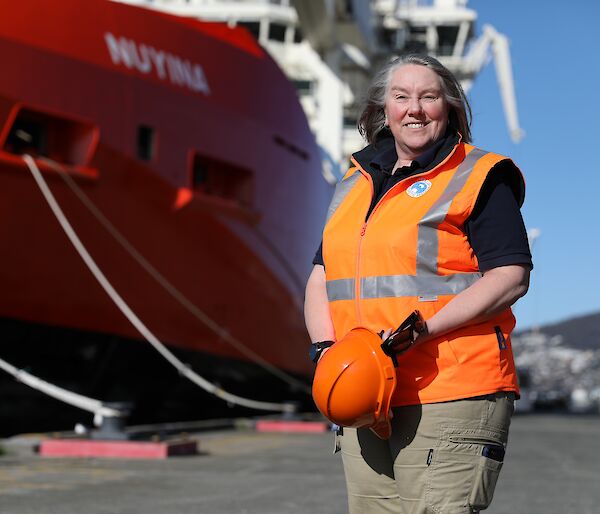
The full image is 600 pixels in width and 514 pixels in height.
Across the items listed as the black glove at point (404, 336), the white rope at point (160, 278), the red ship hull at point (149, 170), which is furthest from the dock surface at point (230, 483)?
the black glove at point (404, 336)

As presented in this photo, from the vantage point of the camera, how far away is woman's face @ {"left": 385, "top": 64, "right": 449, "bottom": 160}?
2.22 meters

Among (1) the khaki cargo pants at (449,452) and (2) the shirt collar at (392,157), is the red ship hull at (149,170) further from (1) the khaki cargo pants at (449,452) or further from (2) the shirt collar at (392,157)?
(1) the khaki cargo pants at (449,452)

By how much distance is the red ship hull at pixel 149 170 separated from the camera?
898 cm

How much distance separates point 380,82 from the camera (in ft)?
7.75

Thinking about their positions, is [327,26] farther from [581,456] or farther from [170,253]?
[581,456]

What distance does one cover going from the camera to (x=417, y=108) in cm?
222

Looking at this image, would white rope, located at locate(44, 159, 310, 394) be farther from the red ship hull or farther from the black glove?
the black glove

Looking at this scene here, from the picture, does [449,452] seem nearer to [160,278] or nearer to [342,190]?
[342,190]

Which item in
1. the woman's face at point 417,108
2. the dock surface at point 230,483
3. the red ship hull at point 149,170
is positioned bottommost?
the dock surface at point 230,483

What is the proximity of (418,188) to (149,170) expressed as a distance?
8.19 meters

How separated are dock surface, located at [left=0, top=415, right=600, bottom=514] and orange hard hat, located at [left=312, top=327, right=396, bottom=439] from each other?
2588mm

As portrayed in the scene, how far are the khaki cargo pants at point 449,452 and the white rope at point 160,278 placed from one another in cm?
759

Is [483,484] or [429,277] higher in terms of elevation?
[429,277]

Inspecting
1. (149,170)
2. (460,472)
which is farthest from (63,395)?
(460,472)
